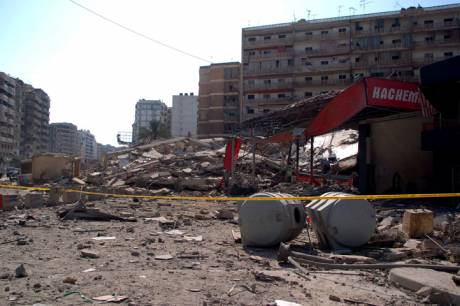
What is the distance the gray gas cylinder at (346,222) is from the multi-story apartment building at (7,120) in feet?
301

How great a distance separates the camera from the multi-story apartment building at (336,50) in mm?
61000

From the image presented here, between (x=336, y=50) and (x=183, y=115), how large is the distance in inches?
1985

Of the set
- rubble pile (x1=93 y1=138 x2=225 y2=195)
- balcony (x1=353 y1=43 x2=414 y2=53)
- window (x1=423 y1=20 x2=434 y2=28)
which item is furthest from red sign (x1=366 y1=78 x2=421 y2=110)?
window (x1=423 y1=20 x2=434 y2=28)

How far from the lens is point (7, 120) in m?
95.6

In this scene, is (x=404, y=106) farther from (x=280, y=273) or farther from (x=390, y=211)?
(x=280, y=273)

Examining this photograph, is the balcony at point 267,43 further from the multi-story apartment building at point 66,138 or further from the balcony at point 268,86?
the multi-story apartment building at point 66,138

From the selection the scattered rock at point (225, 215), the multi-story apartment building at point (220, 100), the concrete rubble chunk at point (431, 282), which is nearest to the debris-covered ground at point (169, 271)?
the concrete rubble chunk at point (431, 282)

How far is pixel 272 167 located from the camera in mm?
28969

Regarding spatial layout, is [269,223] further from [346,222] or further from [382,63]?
[382,63]

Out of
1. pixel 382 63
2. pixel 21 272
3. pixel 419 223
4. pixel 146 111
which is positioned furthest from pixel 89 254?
pixel 146 111

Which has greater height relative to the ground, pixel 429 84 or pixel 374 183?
pixel 429 84

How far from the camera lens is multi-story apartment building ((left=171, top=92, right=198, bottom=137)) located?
10562cm

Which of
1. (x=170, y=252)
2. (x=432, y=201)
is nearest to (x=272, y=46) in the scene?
(x=432, y=201)

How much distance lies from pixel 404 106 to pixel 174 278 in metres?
11.7
